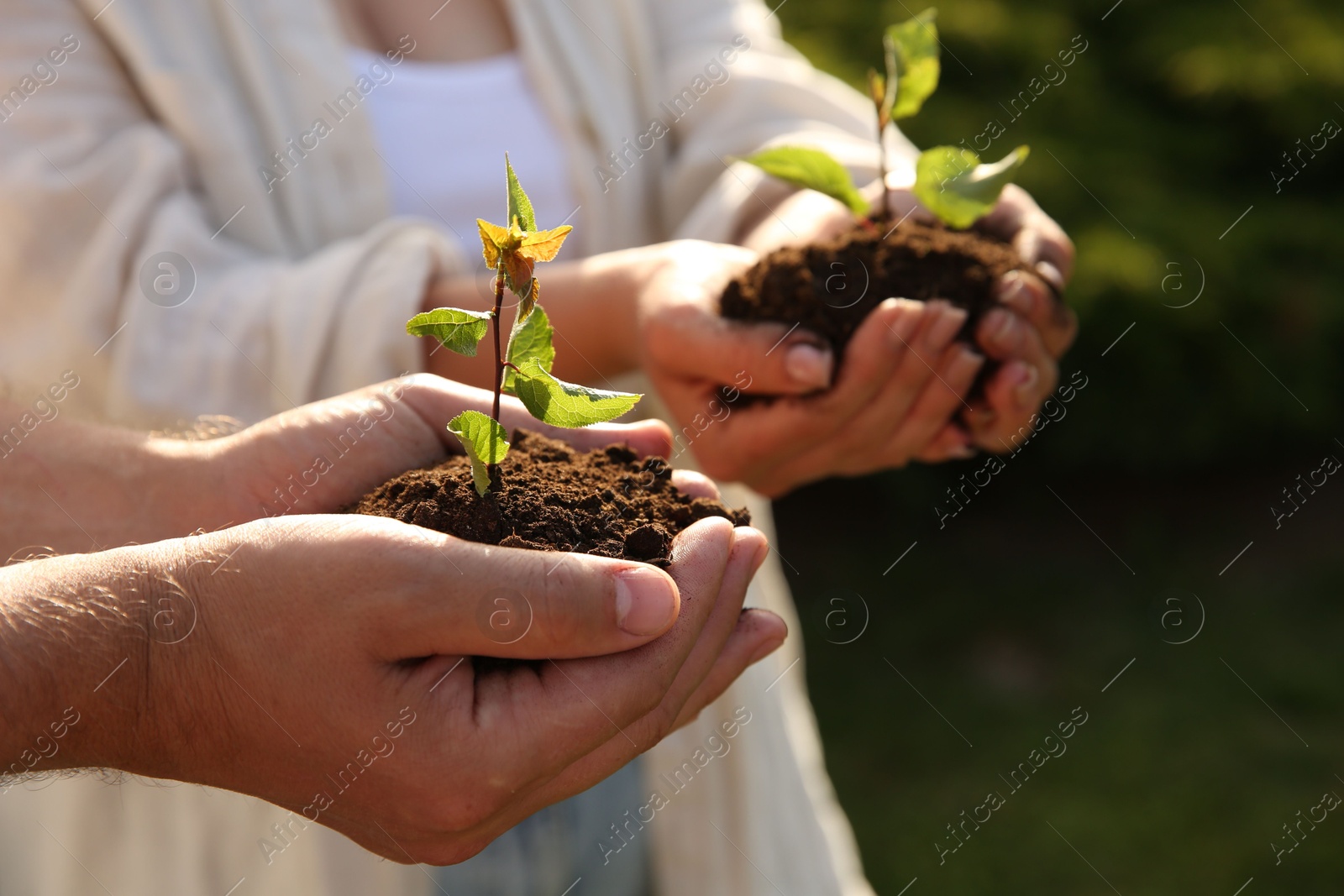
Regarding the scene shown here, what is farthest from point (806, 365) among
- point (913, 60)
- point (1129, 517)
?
point (1129, 517)

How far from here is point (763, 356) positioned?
163cm

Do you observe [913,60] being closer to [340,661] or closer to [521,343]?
[521,343]

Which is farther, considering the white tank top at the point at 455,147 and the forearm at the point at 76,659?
the white tank top at the point at 455,147

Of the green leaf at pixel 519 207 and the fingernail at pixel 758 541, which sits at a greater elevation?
the green leaf at pixel 519 207

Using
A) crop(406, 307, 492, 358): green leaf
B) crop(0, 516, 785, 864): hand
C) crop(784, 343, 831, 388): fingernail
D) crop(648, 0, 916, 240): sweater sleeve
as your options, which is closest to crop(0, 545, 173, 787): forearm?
crop(0, 516, 785, 864): hand

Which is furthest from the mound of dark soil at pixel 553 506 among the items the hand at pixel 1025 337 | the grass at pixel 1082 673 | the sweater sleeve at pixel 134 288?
the grass at pixel 1082 673

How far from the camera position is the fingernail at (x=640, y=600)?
106cm

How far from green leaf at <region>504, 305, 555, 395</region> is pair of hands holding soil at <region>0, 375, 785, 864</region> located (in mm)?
244

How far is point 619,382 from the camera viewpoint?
2.20m

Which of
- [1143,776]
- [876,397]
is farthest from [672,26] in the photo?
[1143,776]

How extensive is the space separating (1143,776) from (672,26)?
305 cm

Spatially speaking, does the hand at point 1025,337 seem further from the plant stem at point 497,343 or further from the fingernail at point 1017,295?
the plant stem at point 497,343

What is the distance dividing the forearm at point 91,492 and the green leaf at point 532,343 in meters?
0.47

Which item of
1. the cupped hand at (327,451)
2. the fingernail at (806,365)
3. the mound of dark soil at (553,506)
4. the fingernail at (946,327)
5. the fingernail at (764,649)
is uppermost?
the cupped hand at (327,451)
